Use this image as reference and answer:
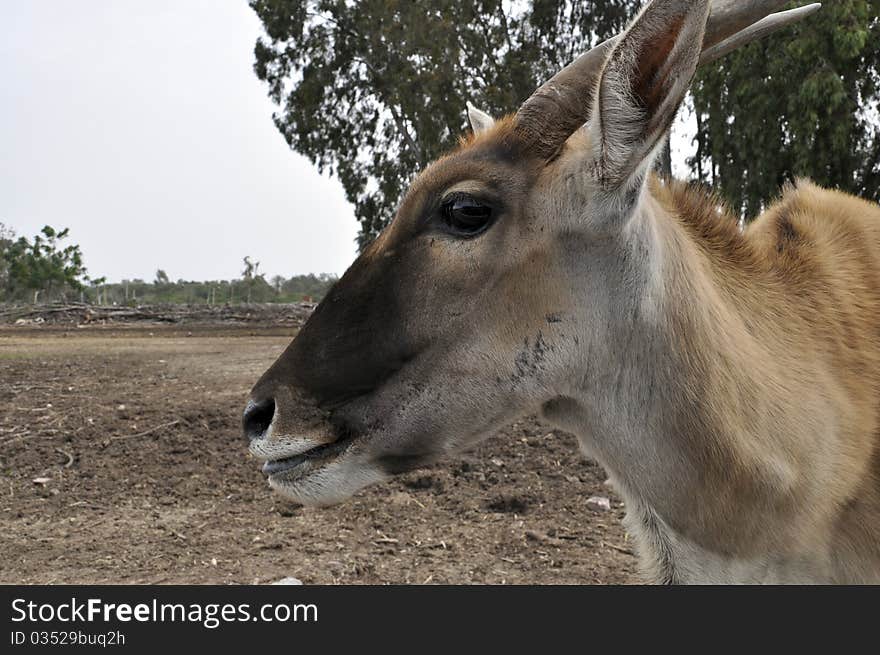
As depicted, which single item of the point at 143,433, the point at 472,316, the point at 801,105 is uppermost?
the point at 801,105

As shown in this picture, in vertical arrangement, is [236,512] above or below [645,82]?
below

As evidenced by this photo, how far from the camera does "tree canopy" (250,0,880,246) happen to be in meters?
15.2

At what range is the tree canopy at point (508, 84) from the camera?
1525cm

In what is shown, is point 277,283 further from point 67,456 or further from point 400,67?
point 67,456

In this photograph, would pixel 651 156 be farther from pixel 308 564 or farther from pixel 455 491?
pixel 455 491

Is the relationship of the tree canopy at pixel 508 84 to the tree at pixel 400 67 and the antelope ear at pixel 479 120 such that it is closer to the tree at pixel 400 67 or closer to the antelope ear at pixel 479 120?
the tree at pixel 400 67

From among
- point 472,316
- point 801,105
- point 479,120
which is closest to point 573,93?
point 472,316

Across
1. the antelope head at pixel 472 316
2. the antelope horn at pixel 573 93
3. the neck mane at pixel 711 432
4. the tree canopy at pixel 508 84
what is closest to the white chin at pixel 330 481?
the antelope head at pixel 472 316

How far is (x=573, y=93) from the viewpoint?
2629mm

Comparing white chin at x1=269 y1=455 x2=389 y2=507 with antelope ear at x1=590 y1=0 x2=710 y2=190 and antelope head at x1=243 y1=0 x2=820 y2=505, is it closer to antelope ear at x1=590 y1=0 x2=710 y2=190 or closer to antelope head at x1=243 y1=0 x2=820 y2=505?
antelope head at x1=243 y1=0 x2=820 y2=505

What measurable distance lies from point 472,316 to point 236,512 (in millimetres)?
3759

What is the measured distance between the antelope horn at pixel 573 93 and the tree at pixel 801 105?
13.0 meters

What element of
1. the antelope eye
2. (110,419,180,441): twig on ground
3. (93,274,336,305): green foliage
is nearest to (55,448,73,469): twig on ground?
(110,419,180,441): twig on ground

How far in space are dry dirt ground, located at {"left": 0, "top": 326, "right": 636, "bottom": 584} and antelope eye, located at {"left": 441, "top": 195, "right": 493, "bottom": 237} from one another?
2660 millimetres
